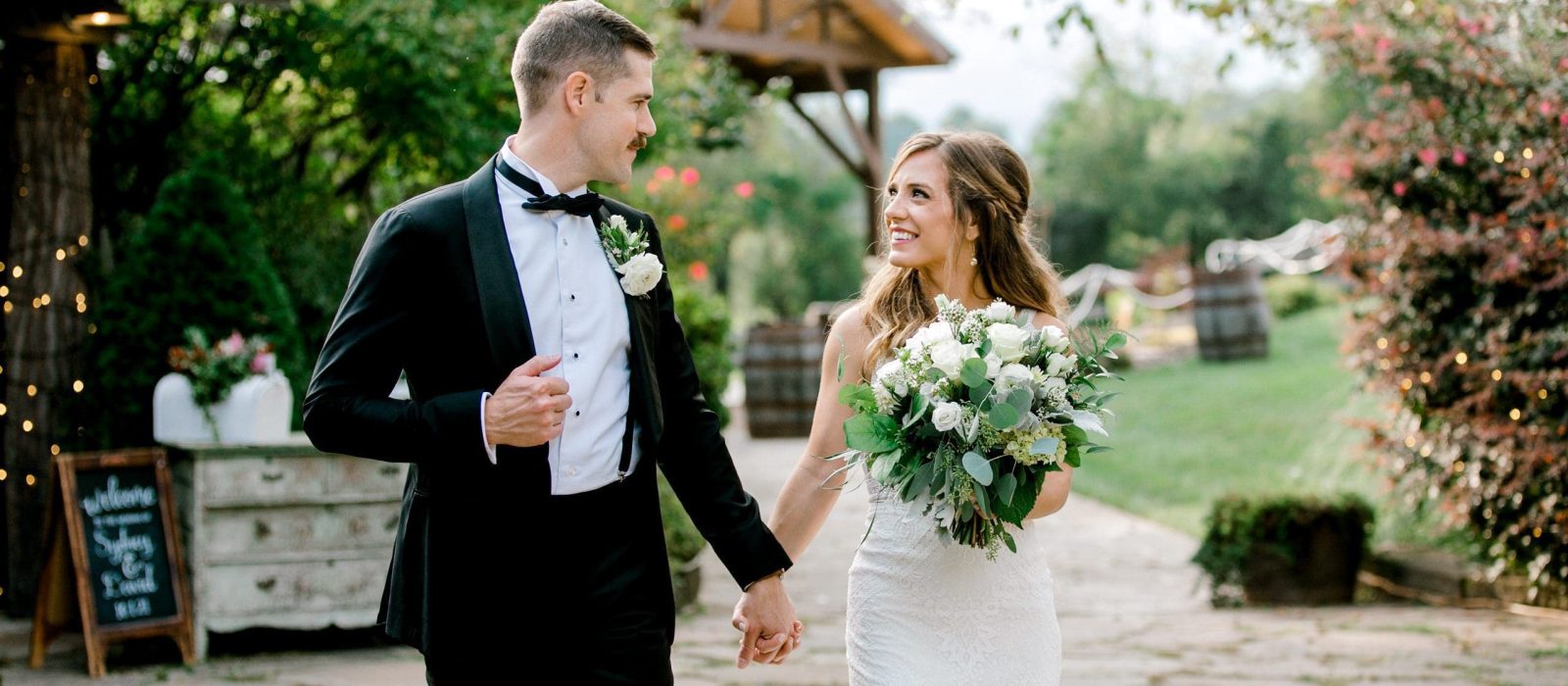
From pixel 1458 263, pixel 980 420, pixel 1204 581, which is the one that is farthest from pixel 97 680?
pixel 1458 263

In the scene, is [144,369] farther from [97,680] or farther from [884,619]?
[884,619]

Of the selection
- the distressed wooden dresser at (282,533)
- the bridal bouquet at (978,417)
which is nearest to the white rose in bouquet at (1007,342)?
the bridal bouquet at (978,417)

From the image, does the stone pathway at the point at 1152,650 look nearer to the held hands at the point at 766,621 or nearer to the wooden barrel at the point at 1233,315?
the held hands at the point at 766,621

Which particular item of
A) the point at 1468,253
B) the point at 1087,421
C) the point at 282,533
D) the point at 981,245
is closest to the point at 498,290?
the point at 1087,421

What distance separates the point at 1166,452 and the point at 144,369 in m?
8.60

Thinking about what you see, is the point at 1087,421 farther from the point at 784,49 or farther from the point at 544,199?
the point at 784,49

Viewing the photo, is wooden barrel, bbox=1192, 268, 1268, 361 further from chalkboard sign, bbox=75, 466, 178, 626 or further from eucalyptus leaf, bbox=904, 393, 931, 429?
eucalyptus leaf, bbox=904, 393, 931, 429

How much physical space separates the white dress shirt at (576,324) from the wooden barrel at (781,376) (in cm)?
1087

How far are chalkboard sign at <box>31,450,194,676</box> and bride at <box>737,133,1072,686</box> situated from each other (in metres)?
3.34

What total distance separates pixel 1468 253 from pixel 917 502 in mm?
4905

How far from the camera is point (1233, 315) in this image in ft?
53.9

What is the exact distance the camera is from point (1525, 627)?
6156 millimetres

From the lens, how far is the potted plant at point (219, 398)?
5.60m

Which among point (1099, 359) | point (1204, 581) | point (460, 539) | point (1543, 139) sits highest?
point (1543, 139)
